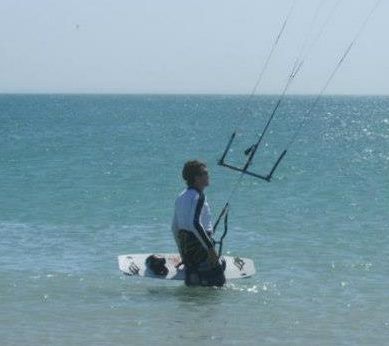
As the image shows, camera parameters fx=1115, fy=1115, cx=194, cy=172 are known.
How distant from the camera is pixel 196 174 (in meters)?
11.6

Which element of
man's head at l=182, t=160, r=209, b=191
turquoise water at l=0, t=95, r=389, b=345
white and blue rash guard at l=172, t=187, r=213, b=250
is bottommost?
turquoise water at l=0, t=95, r=389, b=345

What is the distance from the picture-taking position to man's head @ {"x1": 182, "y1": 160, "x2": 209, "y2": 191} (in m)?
11.6

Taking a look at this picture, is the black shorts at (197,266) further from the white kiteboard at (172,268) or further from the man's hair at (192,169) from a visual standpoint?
the man's hair at (192,169)

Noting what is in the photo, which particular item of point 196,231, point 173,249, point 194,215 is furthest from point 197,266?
Result: point 173,249

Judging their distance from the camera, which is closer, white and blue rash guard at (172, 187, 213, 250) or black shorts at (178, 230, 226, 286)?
white and blue rash guard at (172, 187, 213, 250)

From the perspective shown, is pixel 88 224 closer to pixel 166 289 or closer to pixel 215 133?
pixel 166 289

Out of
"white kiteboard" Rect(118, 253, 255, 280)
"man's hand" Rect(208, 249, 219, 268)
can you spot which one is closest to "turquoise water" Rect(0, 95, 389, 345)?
"white kiteboard" Rect(118, 253, 255, 280)

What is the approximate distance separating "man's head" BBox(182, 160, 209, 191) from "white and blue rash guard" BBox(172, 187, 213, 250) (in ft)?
0.30

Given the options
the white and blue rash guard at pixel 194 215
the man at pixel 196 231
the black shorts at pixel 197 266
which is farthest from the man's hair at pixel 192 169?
the black shorts at pixel 197 266

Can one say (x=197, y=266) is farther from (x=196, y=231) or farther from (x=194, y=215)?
(x=194, y=215)

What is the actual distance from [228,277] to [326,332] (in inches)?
97.3

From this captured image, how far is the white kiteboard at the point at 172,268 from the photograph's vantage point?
12.5 metres

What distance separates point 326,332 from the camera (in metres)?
10.4

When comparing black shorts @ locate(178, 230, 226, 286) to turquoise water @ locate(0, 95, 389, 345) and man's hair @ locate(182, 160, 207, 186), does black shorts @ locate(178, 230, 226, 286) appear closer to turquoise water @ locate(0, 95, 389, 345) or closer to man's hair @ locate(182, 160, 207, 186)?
turquoise water @ locate(0, 95, 389, 345)
